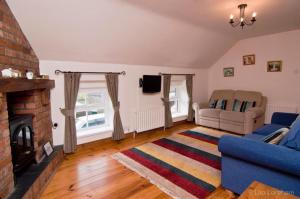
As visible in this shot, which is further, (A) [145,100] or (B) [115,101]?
(A) [145,100]

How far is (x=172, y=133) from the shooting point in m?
4.52

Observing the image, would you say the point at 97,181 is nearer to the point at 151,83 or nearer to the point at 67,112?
the point at 67,112

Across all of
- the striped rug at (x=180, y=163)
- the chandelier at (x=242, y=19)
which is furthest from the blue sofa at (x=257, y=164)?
the chandelier at (x=242, y=19)

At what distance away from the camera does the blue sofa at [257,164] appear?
167 centimetres

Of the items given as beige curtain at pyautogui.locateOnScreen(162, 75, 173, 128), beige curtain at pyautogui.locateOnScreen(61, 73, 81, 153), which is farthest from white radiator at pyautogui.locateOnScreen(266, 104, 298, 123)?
beige curtain at pyautogui.locateOnScreen(61, 73, 81, 153)

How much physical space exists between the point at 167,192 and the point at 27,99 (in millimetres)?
2265

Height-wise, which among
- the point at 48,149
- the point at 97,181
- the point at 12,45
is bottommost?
the point at 97,181

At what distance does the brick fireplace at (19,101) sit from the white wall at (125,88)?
148 mm

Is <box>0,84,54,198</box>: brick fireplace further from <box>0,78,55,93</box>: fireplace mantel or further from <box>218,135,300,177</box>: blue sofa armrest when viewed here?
<box>218,135,300,177</box>: blue sofa armrest

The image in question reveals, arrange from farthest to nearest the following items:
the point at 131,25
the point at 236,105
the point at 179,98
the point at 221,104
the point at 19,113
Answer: the point at 179,98
the point at 221,104
the point at 236,105
the point at 131,25
the point at 19,113

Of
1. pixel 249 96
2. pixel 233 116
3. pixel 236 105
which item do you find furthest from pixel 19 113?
pixel 249 96

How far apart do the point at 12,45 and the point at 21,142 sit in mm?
1237

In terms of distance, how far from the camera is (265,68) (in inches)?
190

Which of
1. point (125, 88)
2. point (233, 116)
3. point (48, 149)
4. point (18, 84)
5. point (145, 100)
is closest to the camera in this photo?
point (18, 84)
